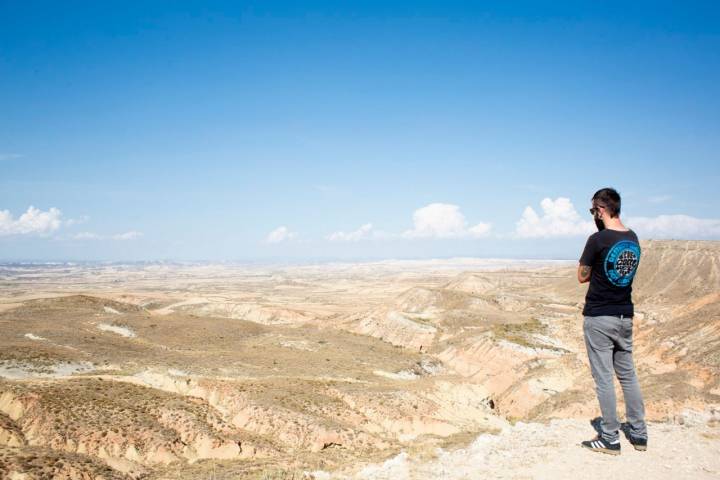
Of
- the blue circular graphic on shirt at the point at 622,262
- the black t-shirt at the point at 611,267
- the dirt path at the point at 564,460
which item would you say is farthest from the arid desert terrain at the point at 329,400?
the blue circular graphic on shirt at the point at 622,262

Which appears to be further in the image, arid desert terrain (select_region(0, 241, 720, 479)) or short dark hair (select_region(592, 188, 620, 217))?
arid desert terrain (select_region(0, 241, 720, 479))

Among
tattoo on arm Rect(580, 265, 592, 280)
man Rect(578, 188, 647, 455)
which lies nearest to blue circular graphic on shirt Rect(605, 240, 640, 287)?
man Rect(578, 188, 647, 455)

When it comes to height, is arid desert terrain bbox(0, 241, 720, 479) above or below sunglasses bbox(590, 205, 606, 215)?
below

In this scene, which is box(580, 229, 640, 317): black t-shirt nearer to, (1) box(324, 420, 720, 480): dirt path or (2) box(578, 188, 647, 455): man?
(2) box(578, 188, 647, 455): man

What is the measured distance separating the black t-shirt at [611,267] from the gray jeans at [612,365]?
0.19 meters

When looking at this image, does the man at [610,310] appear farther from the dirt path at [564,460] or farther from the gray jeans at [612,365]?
the dirt path at [564,460]

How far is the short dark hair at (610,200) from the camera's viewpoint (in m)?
6.89

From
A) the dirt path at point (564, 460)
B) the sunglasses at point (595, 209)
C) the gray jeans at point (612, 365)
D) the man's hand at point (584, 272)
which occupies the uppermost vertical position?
the sunglasses at point (595, 209)

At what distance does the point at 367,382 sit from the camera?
32125 mm

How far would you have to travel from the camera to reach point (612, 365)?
23.3 ft

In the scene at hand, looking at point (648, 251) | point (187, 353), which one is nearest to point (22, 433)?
point (187, 353)

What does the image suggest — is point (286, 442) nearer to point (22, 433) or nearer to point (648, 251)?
point (22, 433)

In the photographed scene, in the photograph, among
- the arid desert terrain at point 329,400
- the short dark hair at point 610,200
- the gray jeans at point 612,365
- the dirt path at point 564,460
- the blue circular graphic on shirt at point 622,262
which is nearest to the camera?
the dirt path at point 564,460

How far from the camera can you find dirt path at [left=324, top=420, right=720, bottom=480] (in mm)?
6434
